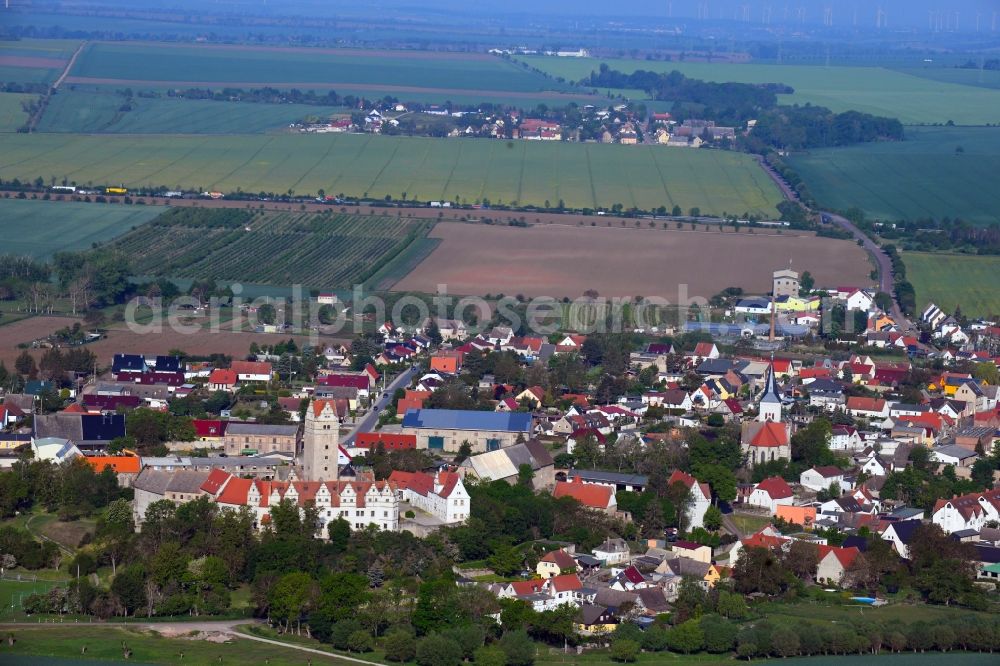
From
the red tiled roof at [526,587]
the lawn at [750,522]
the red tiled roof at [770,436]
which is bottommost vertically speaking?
the lawn at [750,522]

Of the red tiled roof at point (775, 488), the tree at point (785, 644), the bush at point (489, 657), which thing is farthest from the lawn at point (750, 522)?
the bush at point (489, 657)

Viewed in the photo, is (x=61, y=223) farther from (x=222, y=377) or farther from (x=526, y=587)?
(x=526, y=587)

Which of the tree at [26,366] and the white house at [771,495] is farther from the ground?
the tree at [26,366]

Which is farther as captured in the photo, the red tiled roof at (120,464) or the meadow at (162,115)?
the meadow at (162,115)

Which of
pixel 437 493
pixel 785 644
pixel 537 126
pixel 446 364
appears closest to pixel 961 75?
pixel 537 126

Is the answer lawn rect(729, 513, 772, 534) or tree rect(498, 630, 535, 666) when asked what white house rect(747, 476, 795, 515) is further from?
tree rect(498, 630, 535, 666)

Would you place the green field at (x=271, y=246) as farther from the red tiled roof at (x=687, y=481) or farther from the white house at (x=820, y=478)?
the red tiled roof at (x=687, y=481)

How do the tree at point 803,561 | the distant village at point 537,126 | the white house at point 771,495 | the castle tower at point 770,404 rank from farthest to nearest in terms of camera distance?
the distant village at point 537,126 < the castle tower at point 770,404 < the white house at point 771,495 < the tree at point 803,561
